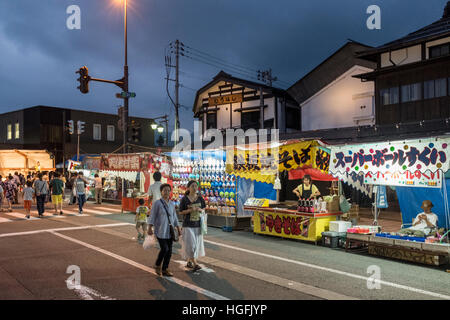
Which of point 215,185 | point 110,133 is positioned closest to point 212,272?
point 215,185

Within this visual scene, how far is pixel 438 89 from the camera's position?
16.7m

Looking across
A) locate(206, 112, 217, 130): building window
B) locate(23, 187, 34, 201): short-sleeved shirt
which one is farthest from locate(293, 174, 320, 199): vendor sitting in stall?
locate(206, 112, 217, 130): building window

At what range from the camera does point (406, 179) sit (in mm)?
9086

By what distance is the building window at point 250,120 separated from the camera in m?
28.5

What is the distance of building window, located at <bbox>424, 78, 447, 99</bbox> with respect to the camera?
16.5 metres

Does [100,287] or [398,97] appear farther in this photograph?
[398,97]

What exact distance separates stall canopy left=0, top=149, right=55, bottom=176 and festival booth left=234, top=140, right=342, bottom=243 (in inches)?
892

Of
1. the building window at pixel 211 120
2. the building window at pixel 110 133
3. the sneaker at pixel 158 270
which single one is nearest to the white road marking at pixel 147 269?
the sneaker at pixel 158 270

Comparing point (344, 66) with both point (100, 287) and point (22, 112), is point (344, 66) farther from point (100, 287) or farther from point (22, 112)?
point (22, 112)

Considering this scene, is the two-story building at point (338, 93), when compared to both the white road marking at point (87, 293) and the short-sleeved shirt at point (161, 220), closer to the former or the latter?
the short-sleeved shirt at point (161, 220)

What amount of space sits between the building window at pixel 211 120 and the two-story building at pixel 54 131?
31.7 feet

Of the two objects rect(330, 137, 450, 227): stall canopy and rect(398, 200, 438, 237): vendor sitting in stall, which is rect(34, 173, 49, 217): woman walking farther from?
rect(398, 200, 438, 237): vendor sitting in stall
